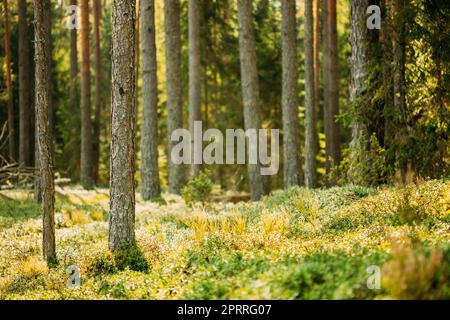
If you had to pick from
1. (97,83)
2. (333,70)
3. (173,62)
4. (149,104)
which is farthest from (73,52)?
(333,70)

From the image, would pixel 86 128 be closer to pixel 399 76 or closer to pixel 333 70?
pixel 333 70

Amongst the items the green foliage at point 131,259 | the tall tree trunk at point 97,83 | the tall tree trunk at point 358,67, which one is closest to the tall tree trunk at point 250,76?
the tall tree trunk at point 358,67

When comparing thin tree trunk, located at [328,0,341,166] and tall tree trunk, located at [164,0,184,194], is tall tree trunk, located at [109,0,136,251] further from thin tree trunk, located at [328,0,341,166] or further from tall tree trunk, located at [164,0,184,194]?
thin tree trunk, located at [328,0,341,166]

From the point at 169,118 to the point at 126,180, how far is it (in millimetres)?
11298

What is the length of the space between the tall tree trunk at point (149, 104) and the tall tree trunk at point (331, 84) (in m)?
6.60

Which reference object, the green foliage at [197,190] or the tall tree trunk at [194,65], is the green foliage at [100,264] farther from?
the tall tree trunk at [194,65]

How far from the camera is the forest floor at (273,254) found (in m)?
6.09

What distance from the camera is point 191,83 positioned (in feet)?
68.4

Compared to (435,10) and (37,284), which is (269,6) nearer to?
(435,10)

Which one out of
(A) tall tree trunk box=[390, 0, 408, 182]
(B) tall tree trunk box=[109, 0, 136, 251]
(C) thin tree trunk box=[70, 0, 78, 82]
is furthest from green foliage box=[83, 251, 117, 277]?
(C) thin tree trunk box=[70, 0, 78, 82]

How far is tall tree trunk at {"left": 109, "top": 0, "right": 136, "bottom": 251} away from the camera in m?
9.62

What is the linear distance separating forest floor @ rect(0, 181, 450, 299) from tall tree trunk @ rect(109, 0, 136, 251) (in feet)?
2.29
